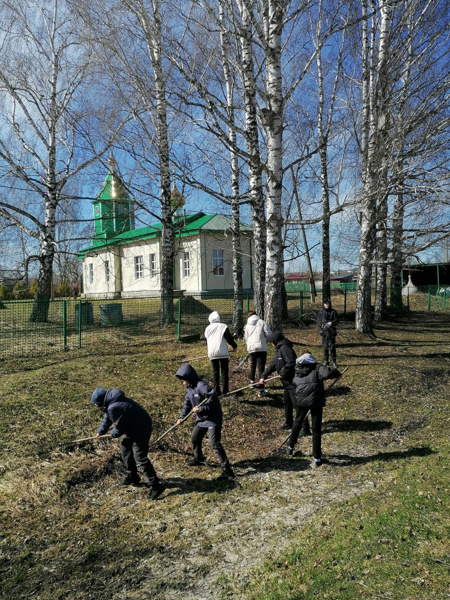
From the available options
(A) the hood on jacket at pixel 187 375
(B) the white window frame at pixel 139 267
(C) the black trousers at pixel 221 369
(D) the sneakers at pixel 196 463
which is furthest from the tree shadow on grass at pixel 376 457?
(B) the white window frame at pixel 139 267

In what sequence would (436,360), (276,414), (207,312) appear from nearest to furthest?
→ (276,414) < (436,360) < (207,312)

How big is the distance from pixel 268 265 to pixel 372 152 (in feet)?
18.3

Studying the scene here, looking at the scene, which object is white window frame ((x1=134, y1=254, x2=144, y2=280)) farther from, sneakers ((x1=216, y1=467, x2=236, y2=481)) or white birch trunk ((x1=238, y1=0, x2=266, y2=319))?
sneakers ((x1=216, y1=467, x2=236, y2=481))

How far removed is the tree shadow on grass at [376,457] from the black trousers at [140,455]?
244 cm

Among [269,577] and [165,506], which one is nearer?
[269,577]

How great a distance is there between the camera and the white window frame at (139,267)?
98.2 ft

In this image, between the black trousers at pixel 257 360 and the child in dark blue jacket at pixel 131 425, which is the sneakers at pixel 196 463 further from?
the black trousers at pixel 257 360

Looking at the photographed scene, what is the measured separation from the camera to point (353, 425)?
7.45 metres

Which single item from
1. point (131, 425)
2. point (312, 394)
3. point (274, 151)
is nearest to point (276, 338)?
point (312, 394)

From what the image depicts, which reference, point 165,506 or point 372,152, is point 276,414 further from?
point 372,152

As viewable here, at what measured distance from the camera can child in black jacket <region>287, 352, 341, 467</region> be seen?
579 centimetres

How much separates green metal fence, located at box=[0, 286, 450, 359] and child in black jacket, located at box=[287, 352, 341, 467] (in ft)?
21.6

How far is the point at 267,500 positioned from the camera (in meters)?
5.02

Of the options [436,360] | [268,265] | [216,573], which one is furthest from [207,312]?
[216,573]
